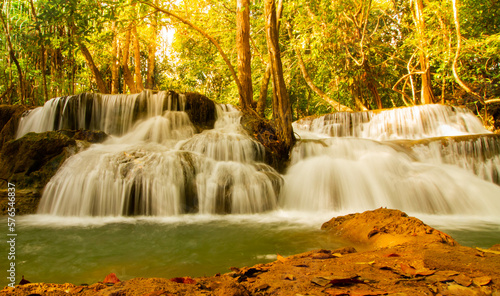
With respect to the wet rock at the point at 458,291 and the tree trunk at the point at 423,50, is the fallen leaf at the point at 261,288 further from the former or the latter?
the tree trunk at the point at 423,50

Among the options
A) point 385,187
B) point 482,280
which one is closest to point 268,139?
point 385,187

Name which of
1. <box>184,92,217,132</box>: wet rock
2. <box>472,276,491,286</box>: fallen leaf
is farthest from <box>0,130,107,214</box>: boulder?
<box>472,276,491,286</box>: fallen leaf

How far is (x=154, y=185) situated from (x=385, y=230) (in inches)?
170

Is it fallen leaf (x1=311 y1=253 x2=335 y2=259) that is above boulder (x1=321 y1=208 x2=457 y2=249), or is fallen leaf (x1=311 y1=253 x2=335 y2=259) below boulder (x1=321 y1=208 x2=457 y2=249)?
above

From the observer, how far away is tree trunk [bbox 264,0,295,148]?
25.4 ft

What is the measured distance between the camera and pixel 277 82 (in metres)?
7.84

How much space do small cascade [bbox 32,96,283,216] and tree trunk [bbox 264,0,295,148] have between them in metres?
1.30

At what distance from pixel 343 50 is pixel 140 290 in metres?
13.4

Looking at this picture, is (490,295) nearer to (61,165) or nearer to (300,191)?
(300,191)

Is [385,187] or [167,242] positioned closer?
[167,242]

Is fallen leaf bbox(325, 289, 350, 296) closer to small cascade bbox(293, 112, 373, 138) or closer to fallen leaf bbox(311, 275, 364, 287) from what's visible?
fallen leaf bbox(311, 275, 364, 287)

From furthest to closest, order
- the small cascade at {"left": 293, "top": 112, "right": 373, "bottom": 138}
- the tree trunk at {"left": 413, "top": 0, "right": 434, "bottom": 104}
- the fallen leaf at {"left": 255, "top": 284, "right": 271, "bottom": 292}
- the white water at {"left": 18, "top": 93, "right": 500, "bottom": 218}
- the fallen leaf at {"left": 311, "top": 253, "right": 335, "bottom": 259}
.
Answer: the small cascade at {"left": 293, "top": 112, "right": 373, "bottom": 138}, the tree trunk at {"left": 413, "top": 0, "right": 434, "bottom": 104}, the white water at {"left": 18, "top": 93, "right": 500, "bottom": 218}, the fallen leaf at {"left": 311, "top": 253, "right": 335, "bottom": 259}, the fallen leaf at {"left": 255, "top": 284, "right": 271, "bottom": 292}

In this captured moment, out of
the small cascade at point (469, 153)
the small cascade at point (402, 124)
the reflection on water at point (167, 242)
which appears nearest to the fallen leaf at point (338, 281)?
the reflection on water at point (167, 242)

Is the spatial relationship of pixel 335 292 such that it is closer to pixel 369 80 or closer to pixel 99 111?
pixel 99 111
